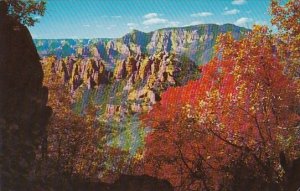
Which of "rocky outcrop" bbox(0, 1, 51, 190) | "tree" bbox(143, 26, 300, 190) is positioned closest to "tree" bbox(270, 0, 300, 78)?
"tree" bbox(143, 26, 300, 190)

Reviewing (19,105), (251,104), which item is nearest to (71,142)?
(19,105)

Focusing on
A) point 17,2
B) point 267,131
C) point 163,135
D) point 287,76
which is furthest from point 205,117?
point 17,2

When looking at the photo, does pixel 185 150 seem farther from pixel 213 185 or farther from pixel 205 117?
pixel 205 117

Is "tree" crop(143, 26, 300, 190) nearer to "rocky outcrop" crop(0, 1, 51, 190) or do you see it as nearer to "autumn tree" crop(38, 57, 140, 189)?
"rocky outcrop" crop(0, 1, 51, 190)

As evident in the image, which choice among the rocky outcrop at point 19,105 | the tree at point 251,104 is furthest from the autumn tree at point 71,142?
the tree at point 251,104

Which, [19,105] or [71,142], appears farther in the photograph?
[71,142]

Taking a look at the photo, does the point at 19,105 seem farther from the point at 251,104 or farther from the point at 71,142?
the point at 71,142

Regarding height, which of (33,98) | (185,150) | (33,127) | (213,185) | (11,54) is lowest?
(213,185)

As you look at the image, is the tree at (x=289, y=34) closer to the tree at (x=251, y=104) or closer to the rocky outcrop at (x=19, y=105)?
the tree at (x=251, y=104)
